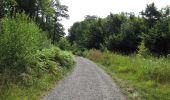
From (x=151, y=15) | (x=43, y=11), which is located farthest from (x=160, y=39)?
(x=43, y=11)

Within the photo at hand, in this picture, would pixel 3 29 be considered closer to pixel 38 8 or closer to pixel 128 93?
pixel 128 93

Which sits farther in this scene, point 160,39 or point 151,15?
point 151,15

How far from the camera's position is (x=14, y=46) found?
17500mm

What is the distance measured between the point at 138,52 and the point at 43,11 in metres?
17.0

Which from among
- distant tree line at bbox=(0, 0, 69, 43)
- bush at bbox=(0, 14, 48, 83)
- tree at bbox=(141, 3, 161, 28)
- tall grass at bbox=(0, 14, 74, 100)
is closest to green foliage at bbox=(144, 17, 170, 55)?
tree at bbox=(141, 3, 161, 28)

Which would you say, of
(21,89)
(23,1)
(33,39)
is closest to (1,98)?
(21,89)

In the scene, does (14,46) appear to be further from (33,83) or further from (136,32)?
(136,32)

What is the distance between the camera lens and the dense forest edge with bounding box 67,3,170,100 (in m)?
20.8

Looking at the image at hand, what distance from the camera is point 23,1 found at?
49375 mm

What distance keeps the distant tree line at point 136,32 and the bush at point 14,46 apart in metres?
34.4

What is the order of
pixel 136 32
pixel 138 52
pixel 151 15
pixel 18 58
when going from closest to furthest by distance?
pixel 18 58 → pixel 138 52 → pixel 151 15 → pixel 136 32

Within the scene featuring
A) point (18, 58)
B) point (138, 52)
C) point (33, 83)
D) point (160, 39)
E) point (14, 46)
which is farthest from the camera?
point (138, 52)

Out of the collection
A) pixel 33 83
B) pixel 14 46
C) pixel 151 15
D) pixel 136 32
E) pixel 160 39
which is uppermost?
pixel 151 15

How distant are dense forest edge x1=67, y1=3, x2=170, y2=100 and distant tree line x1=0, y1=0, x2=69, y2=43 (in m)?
8.01
